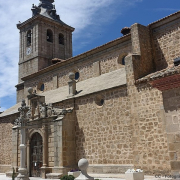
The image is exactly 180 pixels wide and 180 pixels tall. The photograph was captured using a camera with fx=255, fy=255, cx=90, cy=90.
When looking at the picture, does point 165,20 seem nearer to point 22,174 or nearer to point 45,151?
point 45,151

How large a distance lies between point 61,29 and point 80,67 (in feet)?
37.7

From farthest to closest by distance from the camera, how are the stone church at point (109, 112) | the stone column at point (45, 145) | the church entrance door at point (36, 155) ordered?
the church entrance door at point (36, 155), the stone column at point (45, 145), the stone church at point (109, 112)

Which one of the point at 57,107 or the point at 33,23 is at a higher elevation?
the point at 33,23

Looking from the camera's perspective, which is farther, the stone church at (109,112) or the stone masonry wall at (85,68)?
the stone masonry wall at (85,68)

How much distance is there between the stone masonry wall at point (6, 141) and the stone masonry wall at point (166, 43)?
1242 cm

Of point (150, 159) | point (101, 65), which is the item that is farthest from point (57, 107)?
point (150, 159)

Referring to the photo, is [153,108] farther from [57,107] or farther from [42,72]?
[42,72]

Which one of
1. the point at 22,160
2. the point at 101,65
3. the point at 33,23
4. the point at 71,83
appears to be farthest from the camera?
the point at 33,23

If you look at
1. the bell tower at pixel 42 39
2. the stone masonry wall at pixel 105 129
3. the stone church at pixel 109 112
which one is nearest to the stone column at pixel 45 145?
the stone church at pixel 109 112

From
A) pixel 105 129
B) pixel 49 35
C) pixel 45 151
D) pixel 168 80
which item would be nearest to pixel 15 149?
pixel 45 151

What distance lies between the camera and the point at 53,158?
14859mm

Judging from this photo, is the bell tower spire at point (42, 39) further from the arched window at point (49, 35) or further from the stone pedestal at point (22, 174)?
the stone pedestal at point (22, 174)

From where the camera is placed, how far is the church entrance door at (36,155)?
1602 centimetres

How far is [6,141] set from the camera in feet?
69.1
